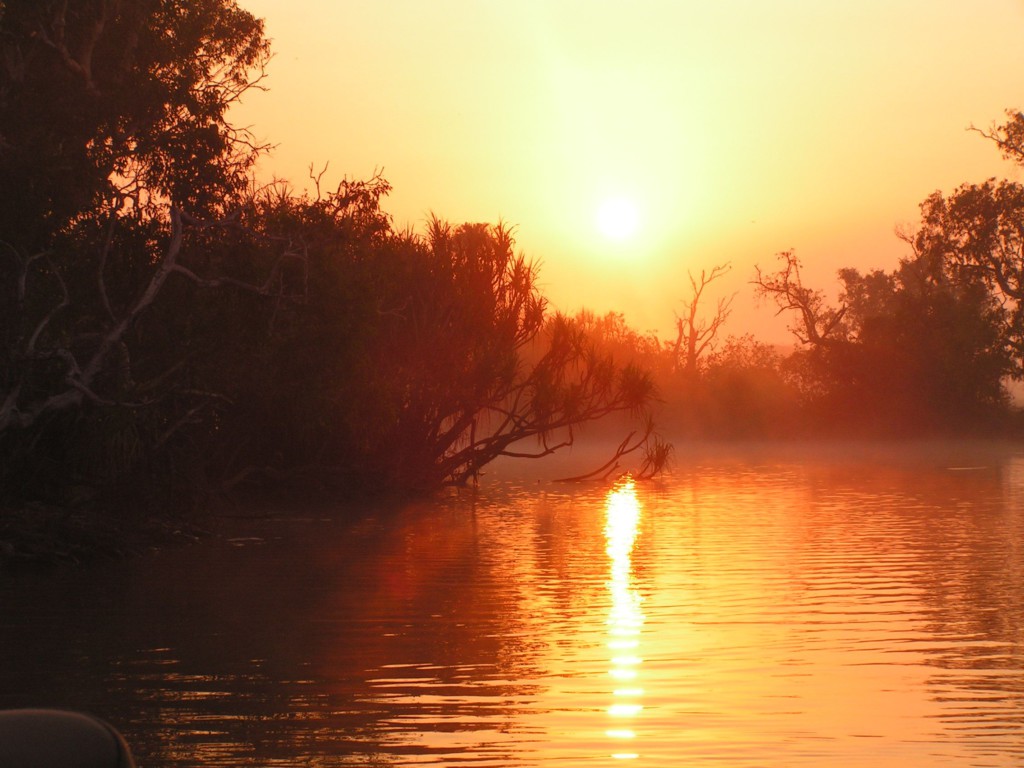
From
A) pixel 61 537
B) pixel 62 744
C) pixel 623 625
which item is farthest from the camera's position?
pixel 61 537

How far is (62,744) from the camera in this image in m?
2.76

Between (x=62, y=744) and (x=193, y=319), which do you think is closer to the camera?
(x=62, y=744)

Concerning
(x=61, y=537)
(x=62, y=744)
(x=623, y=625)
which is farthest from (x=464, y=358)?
(x=62, y=744)

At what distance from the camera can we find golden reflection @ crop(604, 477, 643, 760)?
8414 millimetres

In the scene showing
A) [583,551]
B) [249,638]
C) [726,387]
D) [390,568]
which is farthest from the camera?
[726,387]

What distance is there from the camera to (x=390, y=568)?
18.1 metres

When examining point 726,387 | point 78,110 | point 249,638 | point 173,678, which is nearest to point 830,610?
point 249,638

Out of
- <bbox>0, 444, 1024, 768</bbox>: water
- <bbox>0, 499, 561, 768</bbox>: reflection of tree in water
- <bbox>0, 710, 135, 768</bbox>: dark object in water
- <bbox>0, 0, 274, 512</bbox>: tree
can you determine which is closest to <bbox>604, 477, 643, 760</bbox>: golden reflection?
<bbox>0, 444, 1024, 768</bbox>: water

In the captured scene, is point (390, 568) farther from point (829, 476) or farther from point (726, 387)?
point (726, 387)

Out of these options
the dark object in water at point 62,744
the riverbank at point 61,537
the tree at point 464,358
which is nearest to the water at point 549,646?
the riverbank at point 61,537

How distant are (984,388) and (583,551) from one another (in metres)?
51.6

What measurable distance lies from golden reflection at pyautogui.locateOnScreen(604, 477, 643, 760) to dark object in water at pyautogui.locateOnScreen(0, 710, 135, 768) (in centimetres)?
489

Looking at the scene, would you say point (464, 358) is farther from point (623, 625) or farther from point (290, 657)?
point (290, 657)

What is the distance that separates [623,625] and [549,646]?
147cm
